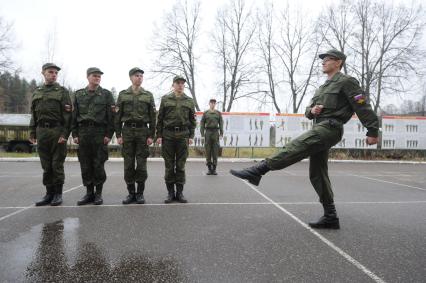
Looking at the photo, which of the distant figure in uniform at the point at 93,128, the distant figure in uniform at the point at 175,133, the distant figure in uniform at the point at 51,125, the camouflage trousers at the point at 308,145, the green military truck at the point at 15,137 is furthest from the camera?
the green military truck at the point at 15,137

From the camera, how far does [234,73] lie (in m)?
21.3

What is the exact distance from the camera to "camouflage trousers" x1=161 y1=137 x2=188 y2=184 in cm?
488

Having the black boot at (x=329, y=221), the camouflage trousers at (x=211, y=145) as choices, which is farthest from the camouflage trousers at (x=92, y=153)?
the camouflage trousers at (x=211, y=145)

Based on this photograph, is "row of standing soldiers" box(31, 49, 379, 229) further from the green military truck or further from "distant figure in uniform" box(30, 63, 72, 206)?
the green military truck

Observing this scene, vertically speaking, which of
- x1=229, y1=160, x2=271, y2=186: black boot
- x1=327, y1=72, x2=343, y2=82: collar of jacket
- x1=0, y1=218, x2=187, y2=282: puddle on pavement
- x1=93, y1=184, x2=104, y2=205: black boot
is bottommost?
x1=0, y1=218, x2=187, y2=282: puddle on pavement

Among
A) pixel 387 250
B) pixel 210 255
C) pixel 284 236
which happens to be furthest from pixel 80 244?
pixel 387 250

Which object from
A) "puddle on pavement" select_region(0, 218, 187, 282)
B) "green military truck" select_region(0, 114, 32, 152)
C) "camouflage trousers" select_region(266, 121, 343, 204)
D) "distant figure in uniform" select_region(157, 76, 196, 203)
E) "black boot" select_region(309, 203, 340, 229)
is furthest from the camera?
"green military truck" select_region(0, 114, 32, 152)

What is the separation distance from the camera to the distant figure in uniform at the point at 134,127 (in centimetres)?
470

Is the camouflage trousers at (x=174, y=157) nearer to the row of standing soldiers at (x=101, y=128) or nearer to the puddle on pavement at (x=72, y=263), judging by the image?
the row of standing soldiers at (x=101, y=128)

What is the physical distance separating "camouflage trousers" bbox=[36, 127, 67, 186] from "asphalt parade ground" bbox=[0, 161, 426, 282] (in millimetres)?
464

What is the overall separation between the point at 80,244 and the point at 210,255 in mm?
1262

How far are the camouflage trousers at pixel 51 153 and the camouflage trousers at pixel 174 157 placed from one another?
1.59 m

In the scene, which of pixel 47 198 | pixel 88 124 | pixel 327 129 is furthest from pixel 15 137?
pixel 327 129

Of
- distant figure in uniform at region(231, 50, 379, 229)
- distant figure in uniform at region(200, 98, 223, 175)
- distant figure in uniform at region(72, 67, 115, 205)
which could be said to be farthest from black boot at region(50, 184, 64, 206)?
distant figure in uniform at region(200, 98, 223, 175)
